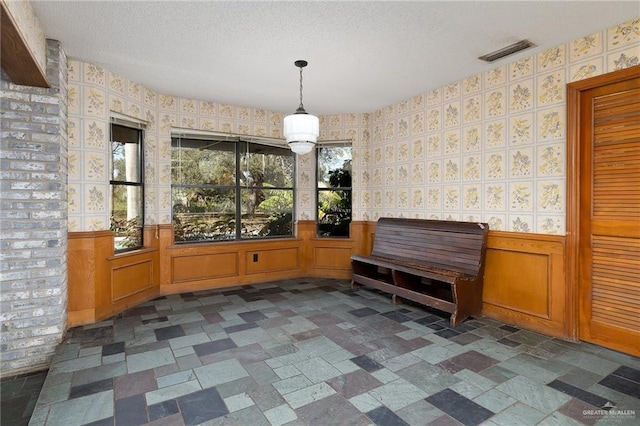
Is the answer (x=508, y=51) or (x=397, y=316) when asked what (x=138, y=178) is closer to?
(x=397, y=316)

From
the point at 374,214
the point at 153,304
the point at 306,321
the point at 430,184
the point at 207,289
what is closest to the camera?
the point at 306,321

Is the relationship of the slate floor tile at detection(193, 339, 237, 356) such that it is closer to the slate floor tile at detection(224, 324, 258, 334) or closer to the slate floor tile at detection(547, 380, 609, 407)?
the slate floor tile at detection(224, 324, 258, 334)

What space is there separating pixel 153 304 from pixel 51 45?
281cm

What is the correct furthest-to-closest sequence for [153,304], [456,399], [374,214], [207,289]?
[374,214], [207,289], [153,304], [456,399]

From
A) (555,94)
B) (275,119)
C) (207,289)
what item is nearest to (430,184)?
(555,94)

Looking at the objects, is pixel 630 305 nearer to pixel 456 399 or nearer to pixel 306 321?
pixel 456 399

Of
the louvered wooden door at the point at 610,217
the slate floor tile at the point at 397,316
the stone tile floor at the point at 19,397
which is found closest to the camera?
the stone tile floor at the point at 19,397

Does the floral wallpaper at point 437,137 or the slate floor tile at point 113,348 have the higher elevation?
the floral wallpaper at point 437,137

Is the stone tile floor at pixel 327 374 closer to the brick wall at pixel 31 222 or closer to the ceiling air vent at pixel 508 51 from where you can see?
the brick wall at pixel 31 222

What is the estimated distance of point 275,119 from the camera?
17.3 feet

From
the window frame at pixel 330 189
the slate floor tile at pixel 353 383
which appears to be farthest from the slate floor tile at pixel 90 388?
the window frame at pixel 330 189

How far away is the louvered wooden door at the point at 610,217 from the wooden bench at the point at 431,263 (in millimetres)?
895

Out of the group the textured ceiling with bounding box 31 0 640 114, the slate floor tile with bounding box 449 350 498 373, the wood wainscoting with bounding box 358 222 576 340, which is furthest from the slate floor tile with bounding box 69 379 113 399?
the wood wainscoting with bounding box 358 222 576 340

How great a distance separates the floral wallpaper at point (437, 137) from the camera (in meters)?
3.04
